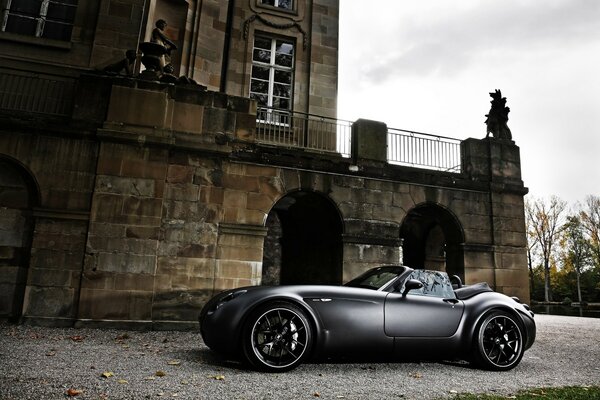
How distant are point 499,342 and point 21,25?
47.1 ft

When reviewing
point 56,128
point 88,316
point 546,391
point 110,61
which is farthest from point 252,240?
point 110,61

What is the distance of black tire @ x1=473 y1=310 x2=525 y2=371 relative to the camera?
5.19 metres

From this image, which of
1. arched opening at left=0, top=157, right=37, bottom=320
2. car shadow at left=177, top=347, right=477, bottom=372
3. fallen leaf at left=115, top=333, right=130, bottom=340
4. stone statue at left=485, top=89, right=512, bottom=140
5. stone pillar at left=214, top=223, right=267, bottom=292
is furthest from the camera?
stone statue at left=485, top=89, right=512, bottom=140

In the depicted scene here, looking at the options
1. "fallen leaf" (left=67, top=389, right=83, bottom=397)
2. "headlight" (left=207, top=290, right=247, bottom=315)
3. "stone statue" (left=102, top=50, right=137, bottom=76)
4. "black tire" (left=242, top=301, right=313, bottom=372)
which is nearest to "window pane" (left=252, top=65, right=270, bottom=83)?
"stone statue" (left=102, top=50, right=137, bottom=76)

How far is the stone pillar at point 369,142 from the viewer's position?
10.8m

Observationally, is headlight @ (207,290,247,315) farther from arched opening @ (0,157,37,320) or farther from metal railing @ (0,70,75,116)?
metal railing @ (0,70,75,116)

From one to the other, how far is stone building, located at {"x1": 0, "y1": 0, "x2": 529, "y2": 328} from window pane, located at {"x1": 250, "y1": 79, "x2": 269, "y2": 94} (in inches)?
1.9

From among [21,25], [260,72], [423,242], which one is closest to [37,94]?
[21,25]

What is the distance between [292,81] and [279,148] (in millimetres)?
5289

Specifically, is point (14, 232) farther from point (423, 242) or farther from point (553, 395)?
point (423, 242)

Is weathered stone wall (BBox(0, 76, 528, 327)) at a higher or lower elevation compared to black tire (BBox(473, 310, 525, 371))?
higher

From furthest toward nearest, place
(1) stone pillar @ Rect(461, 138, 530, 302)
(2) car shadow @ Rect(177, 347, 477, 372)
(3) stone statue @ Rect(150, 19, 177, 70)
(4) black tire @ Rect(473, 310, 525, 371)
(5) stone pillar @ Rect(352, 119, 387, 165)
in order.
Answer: (1) stone pillar @ Rect(461, 138, 530, 302) → (5) stone pillar @ Rect(352, 119, 387, 165) → (3) stone statue @ Rect(150, 19, 177, 70) → (4) black tire @ Rect(473, 310, 525, 371) → (2) car shadow @ Rect(177, 347, 477, 372)

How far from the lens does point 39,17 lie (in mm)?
12055

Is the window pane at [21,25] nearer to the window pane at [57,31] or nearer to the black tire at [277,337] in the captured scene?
the window pane at [57,31]
